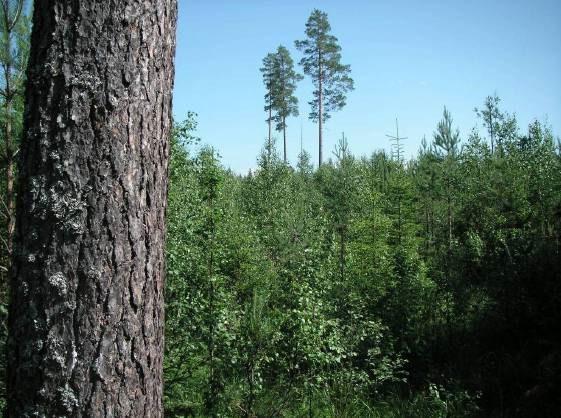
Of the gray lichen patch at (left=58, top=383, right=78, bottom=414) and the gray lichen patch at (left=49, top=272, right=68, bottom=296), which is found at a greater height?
the gray lichen patch at (left=49, top=272, right=68, bottom=296)

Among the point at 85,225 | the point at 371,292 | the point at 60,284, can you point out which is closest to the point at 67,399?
the point at 60,284

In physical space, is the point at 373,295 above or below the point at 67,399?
above

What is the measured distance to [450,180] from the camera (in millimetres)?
12703

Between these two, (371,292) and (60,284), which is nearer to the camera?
(60,284)

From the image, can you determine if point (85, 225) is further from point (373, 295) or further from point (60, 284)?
point (373, 295)

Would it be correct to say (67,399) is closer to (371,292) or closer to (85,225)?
(85,225)

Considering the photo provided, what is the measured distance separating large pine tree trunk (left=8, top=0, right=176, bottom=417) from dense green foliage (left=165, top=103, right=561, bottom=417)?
4.39 meters

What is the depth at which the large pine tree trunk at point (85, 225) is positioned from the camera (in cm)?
130

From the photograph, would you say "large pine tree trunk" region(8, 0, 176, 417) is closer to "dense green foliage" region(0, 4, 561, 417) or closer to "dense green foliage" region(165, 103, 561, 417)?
"dense green foliage" region(0, 4, 561, 417)

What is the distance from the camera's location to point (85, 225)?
1.33 metres

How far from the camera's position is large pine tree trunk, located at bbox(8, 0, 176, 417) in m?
1.30

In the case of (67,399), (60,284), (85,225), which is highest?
(85,225)

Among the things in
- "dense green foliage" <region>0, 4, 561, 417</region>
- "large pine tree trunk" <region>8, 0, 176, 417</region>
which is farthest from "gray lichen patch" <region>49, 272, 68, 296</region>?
"dense green foliage" <region>0, 4, 561, 417</region>

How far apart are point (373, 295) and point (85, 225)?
9.08m
